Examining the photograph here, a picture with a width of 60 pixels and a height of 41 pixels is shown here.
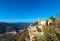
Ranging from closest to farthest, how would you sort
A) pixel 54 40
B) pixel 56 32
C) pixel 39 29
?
pixel 54 40 < pixel 56 32 < pixel 39 29

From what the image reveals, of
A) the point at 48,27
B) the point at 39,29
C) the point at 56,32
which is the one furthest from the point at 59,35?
the point at 39,29

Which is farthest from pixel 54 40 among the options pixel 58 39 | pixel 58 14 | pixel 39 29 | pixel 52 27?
pixel 58 14

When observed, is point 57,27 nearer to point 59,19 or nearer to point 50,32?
point 50,32

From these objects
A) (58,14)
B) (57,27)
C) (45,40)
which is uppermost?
(58,14)

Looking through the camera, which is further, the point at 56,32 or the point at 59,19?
the point at 59,19

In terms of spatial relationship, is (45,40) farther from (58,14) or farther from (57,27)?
(58,14)

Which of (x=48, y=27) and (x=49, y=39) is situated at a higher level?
(x=48, y=27)

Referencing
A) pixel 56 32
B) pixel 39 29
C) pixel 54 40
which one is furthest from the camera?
pixel 39 29

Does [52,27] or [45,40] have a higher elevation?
[52,27]

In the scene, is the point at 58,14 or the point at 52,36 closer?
the point at 52,36
